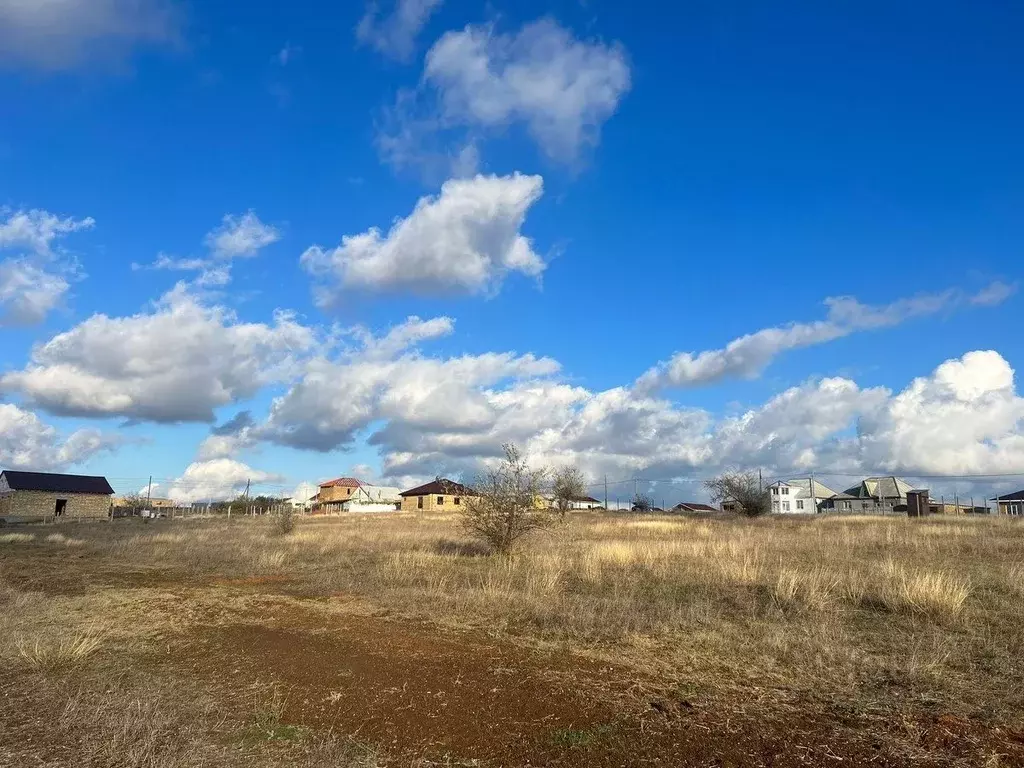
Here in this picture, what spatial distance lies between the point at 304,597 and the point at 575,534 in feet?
51.4

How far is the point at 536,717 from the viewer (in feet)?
19.6

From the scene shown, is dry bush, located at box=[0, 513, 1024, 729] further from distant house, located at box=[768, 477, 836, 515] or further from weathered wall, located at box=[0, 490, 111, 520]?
distant house, located at box=[768, 477, 836, 515]

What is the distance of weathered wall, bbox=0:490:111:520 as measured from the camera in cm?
6444

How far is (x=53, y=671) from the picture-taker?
7.71 metres

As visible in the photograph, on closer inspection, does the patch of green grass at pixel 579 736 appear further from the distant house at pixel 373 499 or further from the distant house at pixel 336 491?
the distant house at pixel 336 491

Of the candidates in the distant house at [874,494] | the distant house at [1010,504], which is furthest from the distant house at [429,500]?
the distant house at [1010,504]

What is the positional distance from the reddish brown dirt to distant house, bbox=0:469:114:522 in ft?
223

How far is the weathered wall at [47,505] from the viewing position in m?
64.4

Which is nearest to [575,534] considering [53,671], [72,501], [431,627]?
[431,627]

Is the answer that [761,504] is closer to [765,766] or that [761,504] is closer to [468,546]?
[468,546]

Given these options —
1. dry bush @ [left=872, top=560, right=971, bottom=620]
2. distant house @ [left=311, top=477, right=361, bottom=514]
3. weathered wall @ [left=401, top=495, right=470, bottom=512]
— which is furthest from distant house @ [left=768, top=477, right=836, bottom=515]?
dry bush @ [left=872, top=560, right=971, bottom=620]

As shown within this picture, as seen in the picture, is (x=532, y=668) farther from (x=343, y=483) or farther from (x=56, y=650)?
(x=343, y=483)

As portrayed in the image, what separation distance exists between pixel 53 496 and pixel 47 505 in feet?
3.24

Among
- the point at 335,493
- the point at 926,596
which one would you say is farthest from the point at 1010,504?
the point at 335,493
